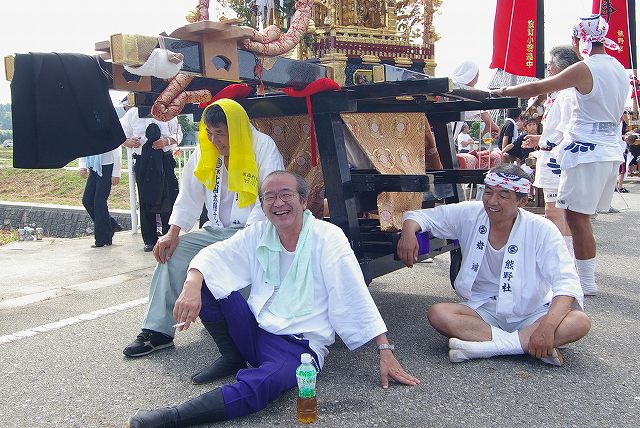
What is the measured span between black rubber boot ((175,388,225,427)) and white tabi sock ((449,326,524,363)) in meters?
1.40

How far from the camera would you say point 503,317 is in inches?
144

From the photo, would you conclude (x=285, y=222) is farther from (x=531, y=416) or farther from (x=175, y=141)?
(x=175, y=141)

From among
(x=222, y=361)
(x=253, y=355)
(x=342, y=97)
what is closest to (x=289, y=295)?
(x=253, y=355)

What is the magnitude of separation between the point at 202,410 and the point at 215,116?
183 cm

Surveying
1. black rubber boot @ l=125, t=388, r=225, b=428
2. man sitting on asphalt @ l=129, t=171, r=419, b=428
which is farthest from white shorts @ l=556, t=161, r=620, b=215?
black rubber boot @ l=125, t=388, r=225, b=428

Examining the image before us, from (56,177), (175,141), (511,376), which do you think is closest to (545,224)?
(511,376)

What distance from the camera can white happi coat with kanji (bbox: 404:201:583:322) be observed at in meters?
3.44

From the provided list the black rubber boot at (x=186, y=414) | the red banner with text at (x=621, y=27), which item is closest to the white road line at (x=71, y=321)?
the black rubber boot at (x=186, y=414)

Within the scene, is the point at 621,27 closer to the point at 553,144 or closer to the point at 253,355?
the point at 553,144

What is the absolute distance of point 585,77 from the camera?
4609mm

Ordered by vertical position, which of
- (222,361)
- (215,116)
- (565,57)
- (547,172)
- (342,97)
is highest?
(565,57)

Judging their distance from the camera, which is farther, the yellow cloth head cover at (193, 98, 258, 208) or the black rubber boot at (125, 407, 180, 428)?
the yellow cloth head cover at (193, 98, 258, 208)

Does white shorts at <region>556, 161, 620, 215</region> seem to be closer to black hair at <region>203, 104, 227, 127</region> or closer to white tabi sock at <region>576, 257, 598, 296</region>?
white tabi sock at <region>576, 257, 598, 296</region>

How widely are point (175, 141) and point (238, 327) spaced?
193 inches
